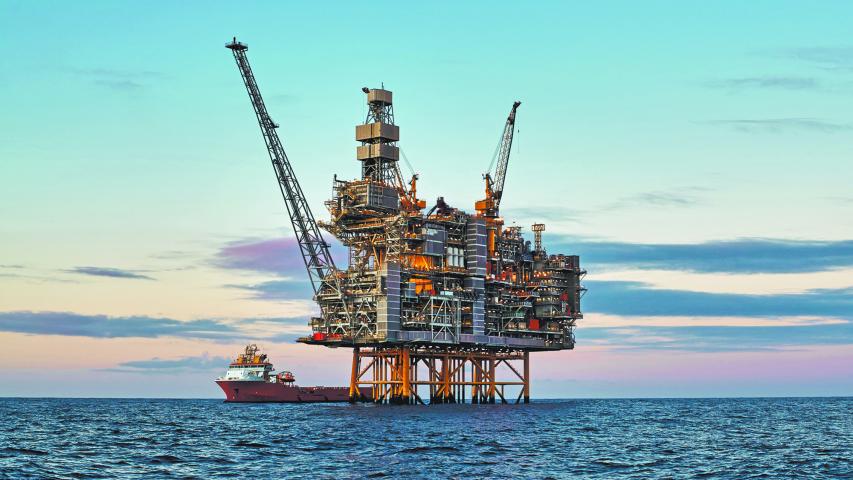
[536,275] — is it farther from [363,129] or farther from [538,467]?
[538,467]

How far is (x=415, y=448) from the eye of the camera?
79.6 meters

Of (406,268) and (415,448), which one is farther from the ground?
(406,268)

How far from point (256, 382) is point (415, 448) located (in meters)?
105

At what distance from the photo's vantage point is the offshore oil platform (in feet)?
437

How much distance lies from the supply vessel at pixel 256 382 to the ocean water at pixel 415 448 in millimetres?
52973

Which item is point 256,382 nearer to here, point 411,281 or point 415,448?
point 411,281

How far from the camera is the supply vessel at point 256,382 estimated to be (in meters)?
181

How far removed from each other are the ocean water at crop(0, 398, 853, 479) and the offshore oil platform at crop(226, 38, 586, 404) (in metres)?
13.0

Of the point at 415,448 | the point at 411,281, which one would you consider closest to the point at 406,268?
the point at 411,281

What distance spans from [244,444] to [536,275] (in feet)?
254

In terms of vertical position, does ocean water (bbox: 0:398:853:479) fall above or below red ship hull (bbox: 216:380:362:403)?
below

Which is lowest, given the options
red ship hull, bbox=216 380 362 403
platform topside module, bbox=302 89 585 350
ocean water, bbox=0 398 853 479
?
ocean water, bbox=0 398 853 479

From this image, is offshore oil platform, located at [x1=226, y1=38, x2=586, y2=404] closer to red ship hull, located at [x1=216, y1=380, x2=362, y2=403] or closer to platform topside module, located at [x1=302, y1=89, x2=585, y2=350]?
platform topside module, located at [x1=302, y1=89, x2=585, y2=350]

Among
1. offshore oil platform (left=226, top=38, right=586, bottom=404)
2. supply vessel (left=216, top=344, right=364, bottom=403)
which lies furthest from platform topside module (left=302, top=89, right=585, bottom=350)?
supply vessel (left=216, top=344, right=364, bottom=403)
